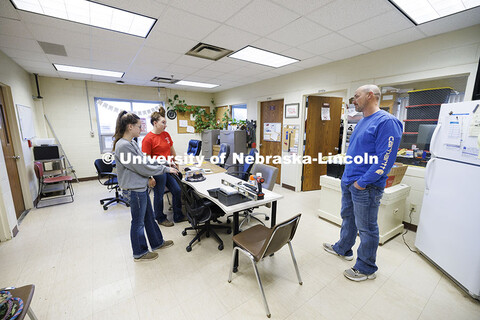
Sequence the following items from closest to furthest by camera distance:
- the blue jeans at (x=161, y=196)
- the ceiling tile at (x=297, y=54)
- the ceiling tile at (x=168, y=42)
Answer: the ceiling tile at (x=168, y=42) < the blue jeans at (x=161, y=196) < the ceiling tile at (x=297, y=54)

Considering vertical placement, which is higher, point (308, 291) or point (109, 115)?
point (109, 115)

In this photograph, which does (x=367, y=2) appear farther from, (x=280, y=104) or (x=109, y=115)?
(x=109, y=115)

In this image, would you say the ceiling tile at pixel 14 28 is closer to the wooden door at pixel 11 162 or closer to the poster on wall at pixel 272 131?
the wooden door at pixel 11 162

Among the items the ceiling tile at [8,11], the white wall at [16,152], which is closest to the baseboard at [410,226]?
the ceiling tile at [8,11]

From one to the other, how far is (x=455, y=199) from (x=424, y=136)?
1.28 meters

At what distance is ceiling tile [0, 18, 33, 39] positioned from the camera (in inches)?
82.3

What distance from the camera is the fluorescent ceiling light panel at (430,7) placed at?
5.86ft

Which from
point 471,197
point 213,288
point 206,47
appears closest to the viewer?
point 471,197

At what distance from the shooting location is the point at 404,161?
2.87 meters

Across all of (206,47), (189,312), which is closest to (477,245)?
(189,312)

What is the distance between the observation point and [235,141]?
5160 mm

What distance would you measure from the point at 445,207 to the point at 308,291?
1.56 meters

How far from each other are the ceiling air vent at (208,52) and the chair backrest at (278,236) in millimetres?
2611

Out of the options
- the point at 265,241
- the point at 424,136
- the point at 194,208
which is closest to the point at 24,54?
the point at 194,208
